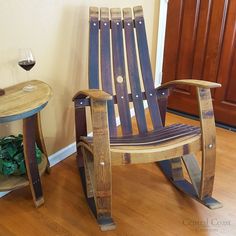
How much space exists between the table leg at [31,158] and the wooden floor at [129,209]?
8 cm

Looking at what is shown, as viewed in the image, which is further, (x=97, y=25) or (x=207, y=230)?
(x=97, y=25)

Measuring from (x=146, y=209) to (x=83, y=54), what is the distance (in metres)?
1.05

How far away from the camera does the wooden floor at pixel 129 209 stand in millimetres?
1403

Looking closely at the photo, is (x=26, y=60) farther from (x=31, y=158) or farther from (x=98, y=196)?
(x=98, y=196)

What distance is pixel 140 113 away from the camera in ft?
5.81

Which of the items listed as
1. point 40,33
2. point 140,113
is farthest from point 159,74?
point 40,33

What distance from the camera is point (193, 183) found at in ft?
5.17

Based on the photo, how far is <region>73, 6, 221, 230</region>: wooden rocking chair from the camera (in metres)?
1.28

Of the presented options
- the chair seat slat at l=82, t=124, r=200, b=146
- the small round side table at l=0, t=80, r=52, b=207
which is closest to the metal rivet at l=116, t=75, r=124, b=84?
the chair seat slat at l=82, t=124, r=200, b=146

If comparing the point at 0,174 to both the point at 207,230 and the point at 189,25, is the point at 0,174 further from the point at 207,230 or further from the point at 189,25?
the point at 189,25

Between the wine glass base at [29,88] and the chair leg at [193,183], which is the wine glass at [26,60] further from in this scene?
the chair leg at [193,183]

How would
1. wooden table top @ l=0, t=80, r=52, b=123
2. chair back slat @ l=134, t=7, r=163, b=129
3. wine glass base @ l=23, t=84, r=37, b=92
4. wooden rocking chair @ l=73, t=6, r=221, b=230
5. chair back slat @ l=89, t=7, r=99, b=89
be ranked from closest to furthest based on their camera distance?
wooden table top @ l=0, t=80, r=52, b=123
wooden rocking chair @ l=73, t=6, r=221, b=230
wine glass base @ l=23, t=84, r=37, b=92
chair back slat @ l=89, t=7, r=99, b=89
chair back slat @ l=134, t=7, r=163, b=129

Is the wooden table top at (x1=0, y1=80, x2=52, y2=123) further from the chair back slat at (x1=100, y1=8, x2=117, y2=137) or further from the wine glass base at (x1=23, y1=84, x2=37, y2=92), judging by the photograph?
the chair back slat at (x1=100, y1=8, x2=117, y2=137)

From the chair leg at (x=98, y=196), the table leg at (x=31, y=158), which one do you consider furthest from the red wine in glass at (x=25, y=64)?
the chair leg at (x=98, y=196)
